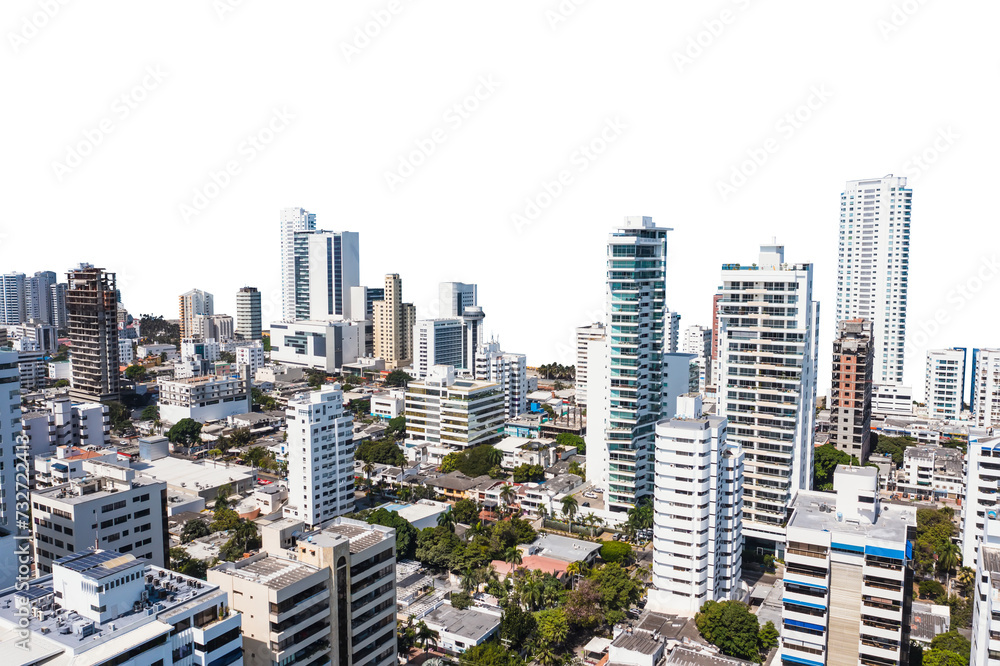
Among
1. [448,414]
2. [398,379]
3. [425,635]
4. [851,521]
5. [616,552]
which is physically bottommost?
[425,635]

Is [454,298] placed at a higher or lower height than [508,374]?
higher

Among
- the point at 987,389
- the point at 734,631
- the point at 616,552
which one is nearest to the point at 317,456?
the point at 616,552

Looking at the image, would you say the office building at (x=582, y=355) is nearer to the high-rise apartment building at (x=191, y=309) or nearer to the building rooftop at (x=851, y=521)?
the building rooftop at (x=851, y=521)

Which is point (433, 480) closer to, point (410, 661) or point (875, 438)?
point (410, 661)

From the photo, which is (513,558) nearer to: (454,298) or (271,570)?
(271,570)

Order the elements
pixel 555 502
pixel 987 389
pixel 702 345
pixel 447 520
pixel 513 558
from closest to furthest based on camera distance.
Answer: pixel 513 558
pixel 447 520
pixel 555 502
pixel 987 389
pixel 702 345

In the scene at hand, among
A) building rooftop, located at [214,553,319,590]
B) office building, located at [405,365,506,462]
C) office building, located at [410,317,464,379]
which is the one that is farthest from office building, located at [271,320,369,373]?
building rooftop, located at [214,553,319,590]
